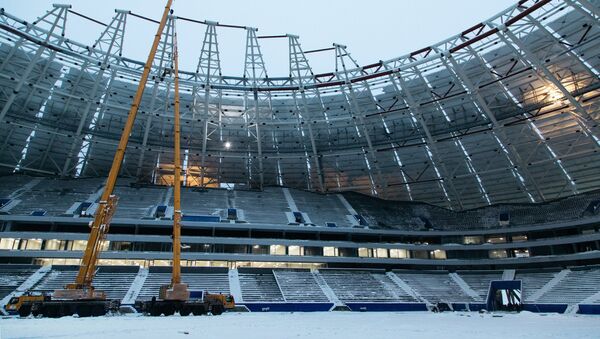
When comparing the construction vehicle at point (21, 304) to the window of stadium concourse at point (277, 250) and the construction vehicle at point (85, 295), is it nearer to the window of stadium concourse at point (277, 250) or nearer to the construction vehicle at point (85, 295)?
the construction vehicle at point (85, 295)

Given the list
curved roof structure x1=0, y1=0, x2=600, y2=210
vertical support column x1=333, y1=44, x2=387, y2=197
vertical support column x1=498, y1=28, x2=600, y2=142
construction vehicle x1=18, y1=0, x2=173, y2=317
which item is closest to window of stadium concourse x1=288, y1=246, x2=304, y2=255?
curved roof structure x1=0, y1=0, x2=600, y2=210

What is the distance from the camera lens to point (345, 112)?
151ft

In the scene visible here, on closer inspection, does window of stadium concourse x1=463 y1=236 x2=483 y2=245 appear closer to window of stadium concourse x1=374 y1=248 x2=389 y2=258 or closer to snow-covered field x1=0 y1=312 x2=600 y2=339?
window of stadium concourse x1=374 y1=248 x2=389 y2=258

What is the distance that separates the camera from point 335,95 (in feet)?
148

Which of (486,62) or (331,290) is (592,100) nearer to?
(486,62)

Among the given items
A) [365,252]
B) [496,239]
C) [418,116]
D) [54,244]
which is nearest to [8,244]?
[54,244]

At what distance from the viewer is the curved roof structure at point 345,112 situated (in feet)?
116

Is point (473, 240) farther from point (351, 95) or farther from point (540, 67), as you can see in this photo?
point (351, 95)

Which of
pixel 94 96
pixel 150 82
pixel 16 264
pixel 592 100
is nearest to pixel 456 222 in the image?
pixel 592 100

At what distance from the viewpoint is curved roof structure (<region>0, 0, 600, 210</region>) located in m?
35.5

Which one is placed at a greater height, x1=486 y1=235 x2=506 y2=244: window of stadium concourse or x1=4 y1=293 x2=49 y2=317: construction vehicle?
x1=486 y1=235 x2=506 y2=244: window of stadium concourse

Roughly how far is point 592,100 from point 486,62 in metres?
9.63

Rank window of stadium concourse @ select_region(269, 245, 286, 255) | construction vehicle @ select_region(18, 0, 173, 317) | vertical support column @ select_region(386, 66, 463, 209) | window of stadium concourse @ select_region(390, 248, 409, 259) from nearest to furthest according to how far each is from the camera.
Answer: construction vehicle @ select_region(18, 0, 173, 317) < vertical support column @ select_region(386, 66, 463, 209) < window of stadium concourse @ select_region(269, 245, 286, 255) < window of stadium concourse @ select_region(390, 248, 409, 259)

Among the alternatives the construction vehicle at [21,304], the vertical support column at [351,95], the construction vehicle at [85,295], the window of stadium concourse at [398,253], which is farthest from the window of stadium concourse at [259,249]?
the construction vehicle at [21,304]
